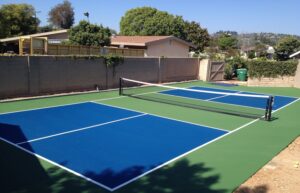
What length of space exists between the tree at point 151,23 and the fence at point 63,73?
29.9 metres

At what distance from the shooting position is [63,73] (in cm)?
1769

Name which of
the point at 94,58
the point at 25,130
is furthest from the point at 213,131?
the point at 94,58

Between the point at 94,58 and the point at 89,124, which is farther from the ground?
the point at 94,58

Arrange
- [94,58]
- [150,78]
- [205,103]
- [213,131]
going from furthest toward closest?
[150,78] → [94,58] → [205,103] → [213,131]

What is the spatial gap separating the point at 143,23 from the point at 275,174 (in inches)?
2143

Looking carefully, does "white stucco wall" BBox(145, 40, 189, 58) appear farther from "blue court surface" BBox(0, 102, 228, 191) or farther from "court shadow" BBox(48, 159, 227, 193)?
"court shadow" BBox(48, 159, 227, 193)

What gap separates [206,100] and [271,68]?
999 centimetres

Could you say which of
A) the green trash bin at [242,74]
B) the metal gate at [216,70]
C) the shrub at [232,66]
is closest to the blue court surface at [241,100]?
the metal gate at [216,70]

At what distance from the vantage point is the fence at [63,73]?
1541cm

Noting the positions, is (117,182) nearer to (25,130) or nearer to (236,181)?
(236,181)

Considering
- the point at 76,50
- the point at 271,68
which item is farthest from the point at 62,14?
the point at 271,68

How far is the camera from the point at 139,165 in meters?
7.82

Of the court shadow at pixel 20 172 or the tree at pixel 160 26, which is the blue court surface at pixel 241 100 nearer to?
the court shadow at pixel 20 172

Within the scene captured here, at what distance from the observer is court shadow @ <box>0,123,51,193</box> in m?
6.39
